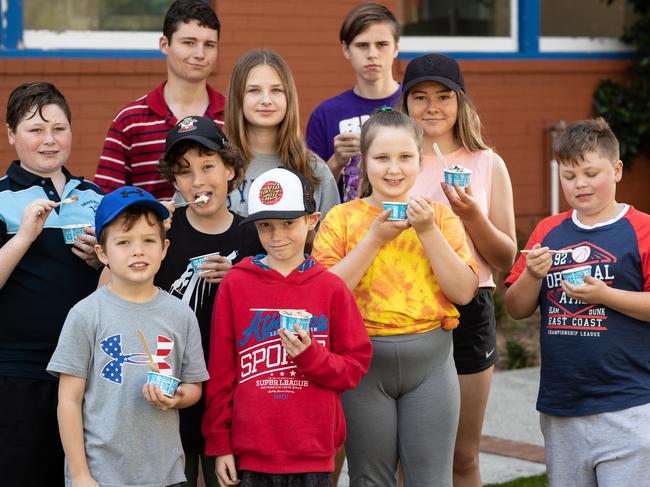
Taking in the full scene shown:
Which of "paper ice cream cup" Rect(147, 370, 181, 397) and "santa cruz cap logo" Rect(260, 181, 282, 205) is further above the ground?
"santa cruz cap logo" Rect(260, 181, 282, 205)

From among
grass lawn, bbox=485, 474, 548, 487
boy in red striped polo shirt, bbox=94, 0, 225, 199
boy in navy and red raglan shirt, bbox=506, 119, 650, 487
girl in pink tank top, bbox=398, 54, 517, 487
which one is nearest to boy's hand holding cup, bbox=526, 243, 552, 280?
boy in navy and red raglan shirt, bbox=506, 119, 650, 487

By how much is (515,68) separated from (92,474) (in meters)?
7.41

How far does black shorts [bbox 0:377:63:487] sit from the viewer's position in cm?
390

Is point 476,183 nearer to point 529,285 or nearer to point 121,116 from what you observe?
point 529,285

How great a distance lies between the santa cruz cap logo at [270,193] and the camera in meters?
3.79

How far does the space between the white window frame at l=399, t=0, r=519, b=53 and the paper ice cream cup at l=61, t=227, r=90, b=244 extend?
6.09m

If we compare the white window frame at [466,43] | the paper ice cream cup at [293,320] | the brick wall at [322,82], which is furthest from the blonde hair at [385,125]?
the white window frame at [466,43]

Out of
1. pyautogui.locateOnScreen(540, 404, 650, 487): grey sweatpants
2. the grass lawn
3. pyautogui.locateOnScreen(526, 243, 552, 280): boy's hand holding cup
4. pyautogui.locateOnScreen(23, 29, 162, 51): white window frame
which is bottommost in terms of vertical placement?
the grass lawn

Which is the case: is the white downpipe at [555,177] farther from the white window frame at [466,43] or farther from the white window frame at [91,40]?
the white window frame at [91,40]

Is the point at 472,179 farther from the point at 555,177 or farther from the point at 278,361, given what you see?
the point at 555,177

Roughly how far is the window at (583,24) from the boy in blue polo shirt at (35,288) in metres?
7.38

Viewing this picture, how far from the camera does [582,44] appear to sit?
10.7m

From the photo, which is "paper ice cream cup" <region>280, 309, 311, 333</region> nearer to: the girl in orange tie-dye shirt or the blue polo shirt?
the girl in orange tie-dye shirt

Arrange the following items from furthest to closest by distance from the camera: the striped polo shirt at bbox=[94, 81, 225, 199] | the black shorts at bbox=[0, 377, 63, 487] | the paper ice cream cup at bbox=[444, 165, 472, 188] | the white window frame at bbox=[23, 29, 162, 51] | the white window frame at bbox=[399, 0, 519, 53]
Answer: the white window frame at bbox=[399, 0, 519, 53] → the white window frame at bbox=[23, 29, 162, 51] → the striped polo shirt at bbox=[94, 81, 225, 199] → the paper ice cream cup at bbox=[444, 165, 472, 188] → the black shorts at bbox=[0, 377, 63, 487]
